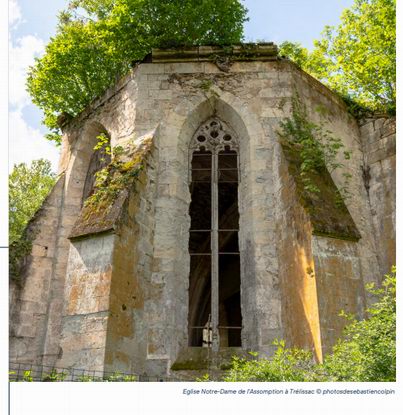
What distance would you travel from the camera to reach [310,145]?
887cm

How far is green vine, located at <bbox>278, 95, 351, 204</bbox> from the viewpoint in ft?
→ 27.1

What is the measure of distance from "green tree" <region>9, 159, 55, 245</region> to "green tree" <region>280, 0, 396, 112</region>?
7922 mm

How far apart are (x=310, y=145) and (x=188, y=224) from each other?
235 cm

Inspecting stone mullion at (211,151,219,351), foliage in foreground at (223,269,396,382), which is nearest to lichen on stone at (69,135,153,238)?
stone mullion at (211,151,219,351)

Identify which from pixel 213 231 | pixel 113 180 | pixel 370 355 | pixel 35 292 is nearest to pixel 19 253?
pixel 35 292

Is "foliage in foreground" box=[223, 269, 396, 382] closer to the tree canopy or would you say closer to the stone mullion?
the stone mullion

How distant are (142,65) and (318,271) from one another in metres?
5.16

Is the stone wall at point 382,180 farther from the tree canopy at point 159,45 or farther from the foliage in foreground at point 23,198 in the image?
the foliage in foreground at point 23,198

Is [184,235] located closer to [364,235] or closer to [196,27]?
[364,235]

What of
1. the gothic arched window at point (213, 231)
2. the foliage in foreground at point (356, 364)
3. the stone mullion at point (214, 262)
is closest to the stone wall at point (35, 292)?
the gothic arched window at point (213, 231)

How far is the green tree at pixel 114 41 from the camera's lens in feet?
37.4

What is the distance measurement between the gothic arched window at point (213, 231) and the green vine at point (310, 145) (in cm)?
103
